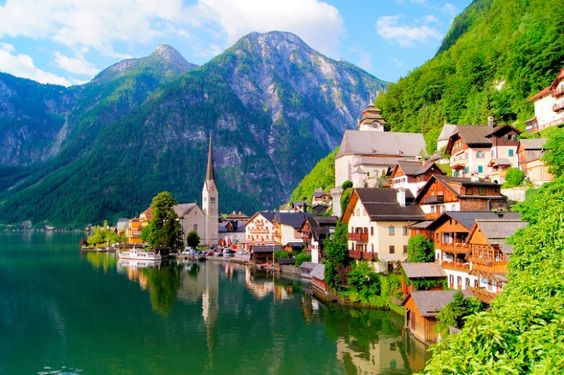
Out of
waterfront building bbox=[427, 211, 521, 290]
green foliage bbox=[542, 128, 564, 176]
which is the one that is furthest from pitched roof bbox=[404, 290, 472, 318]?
green foliage bbox=[542, 128, 564, 176]

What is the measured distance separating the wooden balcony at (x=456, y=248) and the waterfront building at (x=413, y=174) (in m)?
14.9

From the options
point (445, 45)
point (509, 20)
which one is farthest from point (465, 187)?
point (445, 45)

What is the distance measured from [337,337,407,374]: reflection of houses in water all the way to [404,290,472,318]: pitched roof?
324 centimetres

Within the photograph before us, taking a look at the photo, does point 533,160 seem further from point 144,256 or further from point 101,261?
point 101,261

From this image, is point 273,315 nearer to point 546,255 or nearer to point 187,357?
point 187,357

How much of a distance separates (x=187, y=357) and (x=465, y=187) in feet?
92.8

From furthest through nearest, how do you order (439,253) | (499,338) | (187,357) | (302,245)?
(302,245)
(439,253)
(187,357)
(499,338)

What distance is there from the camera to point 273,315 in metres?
46.9

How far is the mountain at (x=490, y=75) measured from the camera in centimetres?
6981

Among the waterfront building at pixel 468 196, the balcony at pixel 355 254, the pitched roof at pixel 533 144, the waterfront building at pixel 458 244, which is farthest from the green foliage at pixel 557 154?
the balcony at pixel 355 254

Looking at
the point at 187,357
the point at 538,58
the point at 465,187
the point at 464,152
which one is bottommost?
the point at 187,357

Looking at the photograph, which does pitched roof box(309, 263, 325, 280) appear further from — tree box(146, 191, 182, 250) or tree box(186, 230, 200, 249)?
tree box(186, 230, 200, 249)

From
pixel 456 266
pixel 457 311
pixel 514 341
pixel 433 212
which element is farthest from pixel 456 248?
pixel 514 341

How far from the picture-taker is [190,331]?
135 feet
